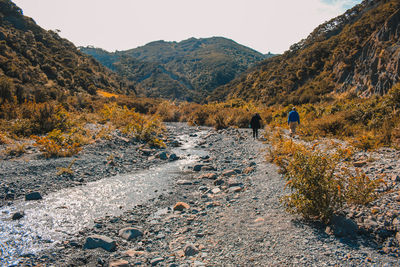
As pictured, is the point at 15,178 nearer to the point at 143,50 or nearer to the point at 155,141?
the point at 155,141

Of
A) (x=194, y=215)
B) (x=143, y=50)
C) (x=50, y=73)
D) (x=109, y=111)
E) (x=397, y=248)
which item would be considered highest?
(x=143, y=50)

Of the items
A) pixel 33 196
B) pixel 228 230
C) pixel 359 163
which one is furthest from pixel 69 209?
pixel 359 163

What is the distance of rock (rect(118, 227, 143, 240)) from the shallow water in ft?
2.98

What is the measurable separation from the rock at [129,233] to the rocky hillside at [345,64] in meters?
20.7

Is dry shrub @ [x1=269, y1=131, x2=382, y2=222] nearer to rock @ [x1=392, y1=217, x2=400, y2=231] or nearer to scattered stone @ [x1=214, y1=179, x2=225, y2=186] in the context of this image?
rock @ [x1=392, y1=217, x2=400, y2=231]

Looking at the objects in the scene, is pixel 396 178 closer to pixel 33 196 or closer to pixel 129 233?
pixel 129 233

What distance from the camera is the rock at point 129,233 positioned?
426 cm

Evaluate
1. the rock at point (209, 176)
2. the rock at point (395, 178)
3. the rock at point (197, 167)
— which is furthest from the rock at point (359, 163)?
the rock at point (197, 167)

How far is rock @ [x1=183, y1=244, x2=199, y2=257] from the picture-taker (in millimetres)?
3496

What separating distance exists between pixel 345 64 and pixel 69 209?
1147 inches

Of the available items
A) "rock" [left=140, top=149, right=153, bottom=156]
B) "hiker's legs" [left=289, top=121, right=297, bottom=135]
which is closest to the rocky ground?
"rock" [left=140, top=149, right=153, bottom=156]

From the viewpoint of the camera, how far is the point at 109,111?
17.0 meters

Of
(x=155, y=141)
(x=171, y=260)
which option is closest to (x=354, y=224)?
(x=171, y=260)

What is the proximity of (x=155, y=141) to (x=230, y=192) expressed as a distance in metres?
7.29
